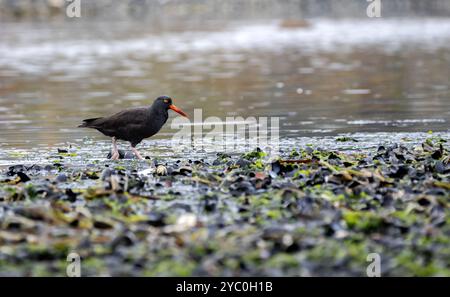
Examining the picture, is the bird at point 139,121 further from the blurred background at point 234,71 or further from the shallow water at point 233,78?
the blurred background at point 234,71

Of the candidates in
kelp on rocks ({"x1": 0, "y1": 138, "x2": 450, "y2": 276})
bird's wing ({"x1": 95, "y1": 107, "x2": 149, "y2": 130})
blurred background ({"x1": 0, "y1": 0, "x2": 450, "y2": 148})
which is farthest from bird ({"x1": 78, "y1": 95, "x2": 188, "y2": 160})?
blurred background ({"x1": 0, "y1": 0, "x2": 450, "y2": 148})

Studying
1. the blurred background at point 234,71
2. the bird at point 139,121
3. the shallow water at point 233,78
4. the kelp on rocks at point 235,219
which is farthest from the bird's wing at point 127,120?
the blurred background at point 234,71

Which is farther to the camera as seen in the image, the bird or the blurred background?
the blurred background

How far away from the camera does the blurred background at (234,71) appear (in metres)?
23.8

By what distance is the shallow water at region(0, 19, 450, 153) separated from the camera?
22781 millimetres

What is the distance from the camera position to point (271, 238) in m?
9.84

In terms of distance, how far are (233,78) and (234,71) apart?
3207 mm

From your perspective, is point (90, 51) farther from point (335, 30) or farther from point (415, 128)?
point (415, 128)

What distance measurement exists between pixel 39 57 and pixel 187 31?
23869mm

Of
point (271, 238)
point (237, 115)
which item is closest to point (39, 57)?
point (237, 115)

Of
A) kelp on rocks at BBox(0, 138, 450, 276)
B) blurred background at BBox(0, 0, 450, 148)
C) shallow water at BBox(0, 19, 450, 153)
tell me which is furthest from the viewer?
blurred background at BBox(0, 0, 450, 148)

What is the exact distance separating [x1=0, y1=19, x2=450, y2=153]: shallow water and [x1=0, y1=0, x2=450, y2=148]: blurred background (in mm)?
61

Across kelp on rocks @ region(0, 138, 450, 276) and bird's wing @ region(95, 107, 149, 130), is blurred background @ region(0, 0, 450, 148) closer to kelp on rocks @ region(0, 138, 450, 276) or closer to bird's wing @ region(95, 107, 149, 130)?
bird's wing @ region(95, 107, 149, 130)

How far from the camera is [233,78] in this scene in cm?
3566
